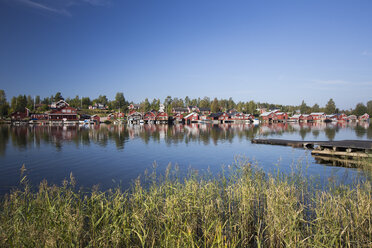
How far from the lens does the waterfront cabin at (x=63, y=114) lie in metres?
94.0

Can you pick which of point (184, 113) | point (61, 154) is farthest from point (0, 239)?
point (184, 113)

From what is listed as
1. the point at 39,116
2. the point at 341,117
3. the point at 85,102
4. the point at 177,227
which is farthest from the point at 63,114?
the point at 341,117

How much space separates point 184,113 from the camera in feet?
452

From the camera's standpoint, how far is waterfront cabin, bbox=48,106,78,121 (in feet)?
308

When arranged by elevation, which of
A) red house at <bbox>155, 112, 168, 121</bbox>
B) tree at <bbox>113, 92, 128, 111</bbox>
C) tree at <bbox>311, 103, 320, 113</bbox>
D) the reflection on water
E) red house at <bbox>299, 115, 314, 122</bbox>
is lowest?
the reflection on water

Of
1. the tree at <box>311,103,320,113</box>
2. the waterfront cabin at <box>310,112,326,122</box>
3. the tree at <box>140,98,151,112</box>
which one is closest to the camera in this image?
the waterfront cabin at <box>310,112,326,122</box>

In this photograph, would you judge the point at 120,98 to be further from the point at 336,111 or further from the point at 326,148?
the point at 336,111

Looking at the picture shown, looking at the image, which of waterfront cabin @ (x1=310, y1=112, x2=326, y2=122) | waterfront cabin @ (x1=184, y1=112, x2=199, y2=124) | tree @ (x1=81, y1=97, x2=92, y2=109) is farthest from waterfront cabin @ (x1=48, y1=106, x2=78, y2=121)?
waterfront cabin @ (x1=310, y1=112, x2=326, y2=122)

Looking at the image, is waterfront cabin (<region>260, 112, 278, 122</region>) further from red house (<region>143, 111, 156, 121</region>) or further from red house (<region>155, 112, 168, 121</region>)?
red house (<region>143, 111, 156, 121</region>)

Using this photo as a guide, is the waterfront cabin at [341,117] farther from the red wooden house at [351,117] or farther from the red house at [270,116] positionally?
the red house at [270,116]

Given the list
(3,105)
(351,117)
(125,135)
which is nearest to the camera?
(125,135)

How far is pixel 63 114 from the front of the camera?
9512 centimetres

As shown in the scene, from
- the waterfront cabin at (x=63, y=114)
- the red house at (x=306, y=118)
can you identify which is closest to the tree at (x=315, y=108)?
the red house at (x=306, y=118)

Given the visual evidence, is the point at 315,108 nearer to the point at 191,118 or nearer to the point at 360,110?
the point at 360,110
